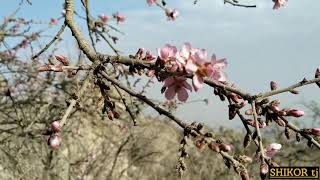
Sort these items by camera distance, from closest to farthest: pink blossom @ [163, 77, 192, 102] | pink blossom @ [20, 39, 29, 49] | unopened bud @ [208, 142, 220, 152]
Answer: unopened bud @ [208, 142, 220, 152]
pink blossom @ [163, 77, 192, 102]
pink blossom @ [20, 39, 29, 49]

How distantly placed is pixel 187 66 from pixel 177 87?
0.16m

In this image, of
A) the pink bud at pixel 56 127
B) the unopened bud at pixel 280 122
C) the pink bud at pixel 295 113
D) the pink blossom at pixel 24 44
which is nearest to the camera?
the pink bud at pixel 56 127

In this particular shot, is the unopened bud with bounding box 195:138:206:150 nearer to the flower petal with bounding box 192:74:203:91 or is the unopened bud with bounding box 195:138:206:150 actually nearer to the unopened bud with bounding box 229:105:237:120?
the flower petal with bounding box 192:74:203:91

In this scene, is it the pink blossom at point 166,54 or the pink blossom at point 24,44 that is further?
the pink blossom at point 24,44

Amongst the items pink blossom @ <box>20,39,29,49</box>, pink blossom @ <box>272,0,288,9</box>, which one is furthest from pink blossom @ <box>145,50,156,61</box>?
pink blossom @ <box>20,39,29,49</box>

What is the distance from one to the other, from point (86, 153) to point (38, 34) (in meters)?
1.92

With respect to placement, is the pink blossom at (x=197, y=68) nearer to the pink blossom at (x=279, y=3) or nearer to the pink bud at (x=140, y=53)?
the pink bud at (x=140, y=53)

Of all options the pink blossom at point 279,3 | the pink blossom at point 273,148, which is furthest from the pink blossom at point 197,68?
the pink blossom at point 279,3

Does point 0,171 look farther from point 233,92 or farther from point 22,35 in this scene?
point 233,92

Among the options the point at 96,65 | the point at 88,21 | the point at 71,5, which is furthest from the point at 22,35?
the point at 96,65

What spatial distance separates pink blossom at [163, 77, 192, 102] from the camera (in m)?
2.02

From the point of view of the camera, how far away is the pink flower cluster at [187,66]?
6.34 ft

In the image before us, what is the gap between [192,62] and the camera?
1932 millimetres

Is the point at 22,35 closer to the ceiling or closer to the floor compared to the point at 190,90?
closer to the ceiling
